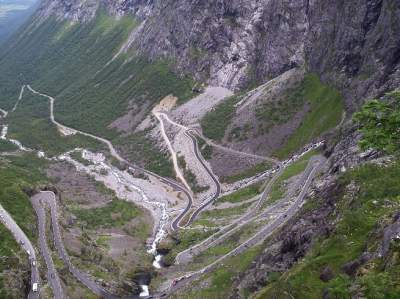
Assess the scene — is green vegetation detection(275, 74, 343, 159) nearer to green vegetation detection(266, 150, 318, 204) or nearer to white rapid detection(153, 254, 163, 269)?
green vegetation detection(266, 150, 318, 204)

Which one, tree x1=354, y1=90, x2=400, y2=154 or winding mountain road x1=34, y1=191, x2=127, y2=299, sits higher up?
tree x1=354, y1=90, x2=400, y2=154

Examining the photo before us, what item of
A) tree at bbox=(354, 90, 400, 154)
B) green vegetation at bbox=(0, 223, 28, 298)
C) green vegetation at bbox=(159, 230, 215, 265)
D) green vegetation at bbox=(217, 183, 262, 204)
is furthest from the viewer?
green vegetation at bbox=(217, 183, 262, 204)

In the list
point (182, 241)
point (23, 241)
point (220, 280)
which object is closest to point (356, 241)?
point (220, 280)

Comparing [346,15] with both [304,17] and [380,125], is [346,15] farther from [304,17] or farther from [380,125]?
[380,125]

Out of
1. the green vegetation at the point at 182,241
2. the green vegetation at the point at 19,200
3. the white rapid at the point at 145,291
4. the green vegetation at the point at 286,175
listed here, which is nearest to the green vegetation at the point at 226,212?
the green vegetation at the point at 286,175

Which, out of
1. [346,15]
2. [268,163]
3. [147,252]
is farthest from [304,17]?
[147,252]

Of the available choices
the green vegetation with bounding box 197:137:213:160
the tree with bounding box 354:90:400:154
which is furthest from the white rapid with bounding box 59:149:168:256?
the tree with bounding box 354:90:400:154

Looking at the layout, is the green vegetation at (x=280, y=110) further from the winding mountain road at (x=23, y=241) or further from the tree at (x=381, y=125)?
the tree at (x=381, y=125)
